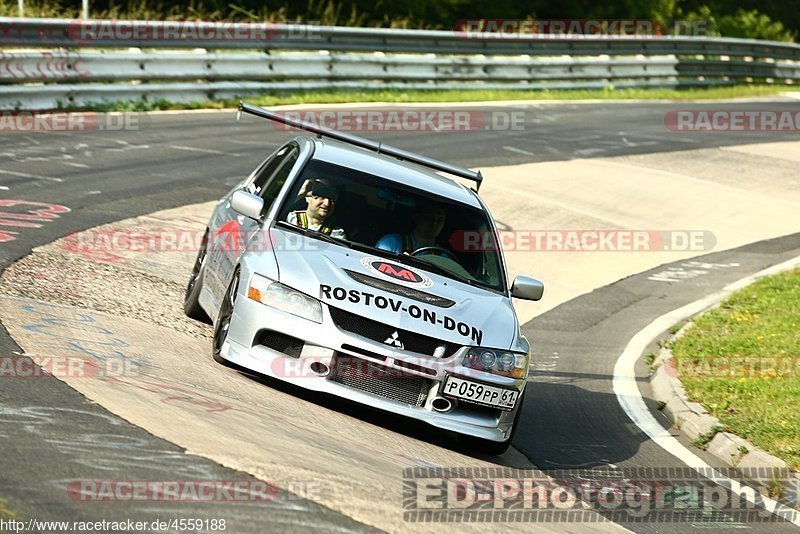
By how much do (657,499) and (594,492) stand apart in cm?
47

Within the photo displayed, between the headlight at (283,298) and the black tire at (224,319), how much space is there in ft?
0.88

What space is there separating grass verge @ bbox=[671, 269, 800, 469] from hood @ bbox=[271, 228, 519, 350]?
246 centimetres

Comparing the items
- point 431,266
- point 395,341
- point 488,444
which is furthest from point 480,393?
point 431,266

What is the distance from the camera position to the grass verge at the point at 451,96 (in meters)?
22.1

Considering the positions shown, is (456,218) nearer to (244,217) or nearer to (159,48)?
(244,217)

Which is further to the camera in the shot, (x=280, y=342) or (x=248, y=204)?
(x=248, y=204)

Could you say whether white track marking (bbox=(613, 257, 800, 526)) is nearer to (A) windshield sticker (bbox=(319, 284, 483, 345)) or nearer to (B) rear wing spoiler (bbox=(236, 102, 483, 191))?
(A) windshield sticker (bbox=(319, 284, 483, 345))

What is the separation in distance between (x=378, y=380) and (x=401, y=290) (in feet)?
2.15

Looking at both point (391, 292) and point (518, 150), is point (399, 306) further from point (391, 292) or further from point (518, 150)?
point (518, 150)

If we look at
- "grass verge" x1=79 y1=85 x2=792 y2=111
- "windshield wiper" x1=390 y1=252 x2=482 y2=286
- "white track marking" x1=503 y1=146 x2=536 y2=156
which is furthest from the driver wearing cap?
"white track marking" x1=503 y1=146 x2=536 y2=156

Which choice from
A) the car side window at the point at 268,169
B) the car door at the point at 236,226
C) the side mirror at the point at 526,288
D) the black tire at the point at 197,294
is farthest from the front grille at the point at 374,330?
the black tire at the point at 197,294

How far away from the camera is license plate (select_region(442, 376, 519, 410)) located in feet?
25.4

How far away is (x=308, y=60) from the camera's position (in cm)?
2497

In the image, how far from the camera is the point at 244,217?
934 cm
